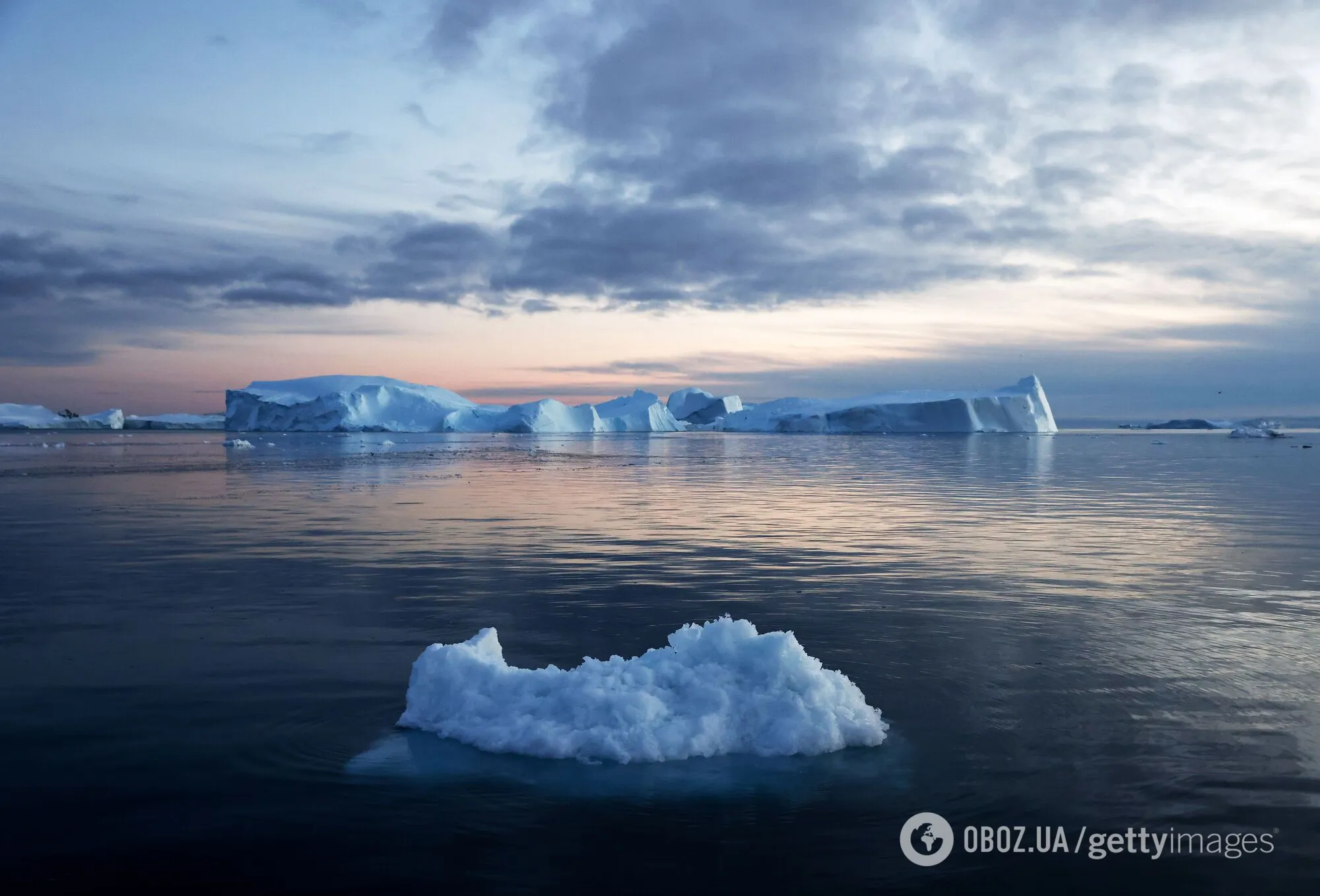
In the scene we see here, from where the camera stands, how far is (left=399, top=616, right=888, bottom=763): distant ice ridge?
5.20m

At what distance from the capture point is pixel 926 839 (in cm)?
421

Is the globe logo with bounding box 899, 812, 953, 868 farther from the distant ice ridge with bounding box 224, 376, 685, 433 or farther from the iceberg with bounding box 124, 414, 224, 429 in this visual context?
the iceberg with bounding box 124, 414, 224, 429

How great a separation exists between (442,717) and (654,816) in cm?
179

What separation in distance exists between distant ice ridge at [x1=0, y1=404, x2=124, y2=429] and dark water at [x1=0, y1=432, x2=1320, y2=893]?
452ft

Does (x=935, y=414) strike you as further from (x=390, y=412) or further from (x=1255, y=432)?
(x=390, y=412)

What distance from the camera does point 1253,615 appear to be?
876 cm

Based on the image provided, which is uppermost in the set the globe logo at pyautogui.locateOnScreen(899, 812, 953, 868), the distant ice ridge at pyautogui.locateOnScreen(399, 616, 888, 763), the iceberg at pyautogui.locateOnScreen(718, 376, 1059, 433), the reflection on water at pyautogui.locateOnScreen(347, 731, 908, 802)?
the iceberg at pyautogui.locateOnScreen(718, 376, 1059, 433)

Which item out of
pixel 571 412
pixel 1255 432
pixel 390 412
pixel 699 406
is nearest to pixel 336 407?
pixel 390 412

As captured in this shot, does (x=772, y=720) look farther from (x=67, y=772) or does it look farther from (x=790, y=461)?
Answer: (x=790, y=461)

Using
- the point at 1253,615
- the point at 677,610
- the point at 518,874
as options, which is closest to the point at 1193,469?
the point at 1253,615

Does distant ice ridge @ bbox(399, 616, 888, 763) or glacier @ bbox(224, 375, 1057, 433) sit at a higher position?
glacier @ bbox(224, 375, 1057, 433)

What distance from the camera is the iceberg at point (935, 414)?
95188 mm

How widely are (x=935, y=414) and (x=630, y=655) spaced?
9458 centimetres

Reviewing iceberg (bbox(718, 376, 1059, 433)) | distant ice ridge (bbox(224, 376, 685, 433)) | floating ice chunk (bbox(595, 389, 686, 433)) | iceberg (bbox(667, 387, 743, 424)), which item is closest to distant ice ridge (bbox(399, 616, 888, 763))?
iceberg (bbox(718, 376, 1059, 433))
